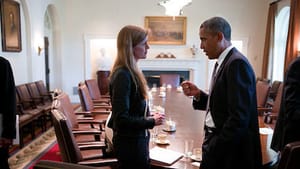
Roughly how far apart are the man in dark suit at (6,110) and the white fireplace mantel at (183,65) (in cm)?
558

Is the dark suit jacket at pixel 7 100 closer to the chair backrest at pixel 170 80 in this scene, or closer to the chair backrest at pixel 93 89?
the chair backrest at pixel 93 89

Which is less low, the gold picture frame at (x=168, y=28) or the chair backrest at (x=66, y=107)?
the gold picture frame at (x=168, y=28)

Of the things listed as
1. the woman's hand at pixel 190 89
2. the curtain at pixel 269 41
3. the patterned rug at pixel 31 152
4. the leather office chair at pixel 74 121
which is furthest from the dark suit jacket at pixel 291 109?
the curtain at pixel 269 41

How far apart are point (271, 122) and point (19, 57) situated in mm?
4554

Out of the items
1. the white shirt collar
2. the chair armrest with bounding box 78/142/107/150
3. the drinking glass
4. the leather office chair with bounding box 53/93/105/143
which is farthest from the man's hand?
the white shirt collar

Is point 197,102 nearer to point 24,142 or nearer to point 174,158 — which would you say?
point 174,158

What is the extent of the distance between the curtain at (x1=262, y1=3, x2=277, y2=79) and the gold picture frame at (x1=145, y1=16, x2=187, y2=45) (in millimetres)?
2175

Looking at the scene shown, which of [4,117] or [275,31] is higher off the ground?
[275,31]

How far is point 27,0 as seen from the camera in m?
5.32

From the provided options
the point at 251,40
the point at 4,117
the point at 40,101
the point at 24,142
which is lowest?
the point at 24,142

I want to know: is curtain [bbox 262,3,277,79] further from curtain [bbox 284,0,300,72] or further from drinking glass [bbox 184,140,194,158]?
drinking glass [bbox 184,140,194,158]

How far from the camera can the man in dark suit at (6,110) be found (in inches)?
75.4

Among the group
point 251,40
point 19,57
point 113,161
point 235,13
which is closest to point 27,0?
point 19,57

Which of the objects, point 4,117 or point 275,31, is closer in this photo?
point 4,117
